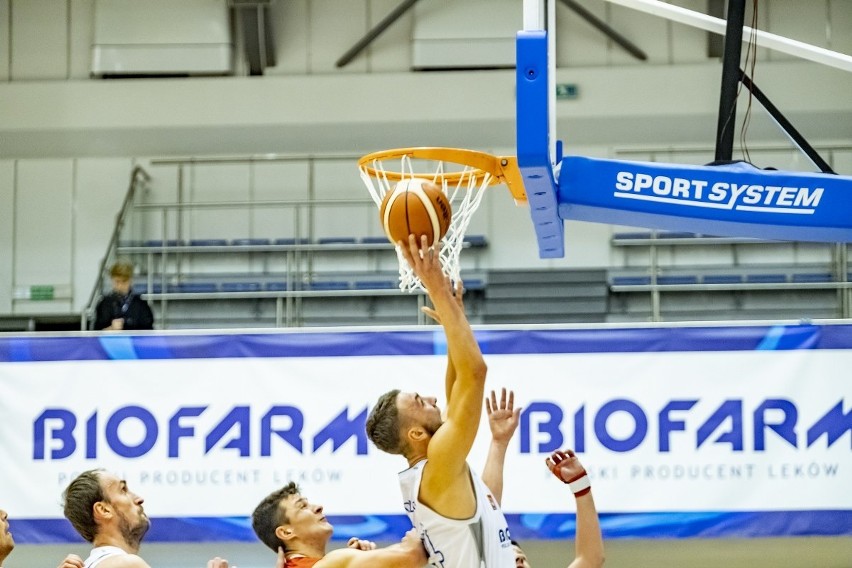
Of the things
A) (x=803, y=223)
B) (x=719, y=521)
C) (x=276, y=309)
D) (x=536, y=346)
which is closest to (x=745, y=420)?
(x=719, y=521)

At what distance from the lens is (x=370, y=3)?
15.2m

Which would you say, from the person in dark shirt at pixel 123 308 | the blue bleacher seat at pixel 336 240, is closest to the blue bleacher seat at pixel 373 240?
the blue bleacher seat at pixel 336 240

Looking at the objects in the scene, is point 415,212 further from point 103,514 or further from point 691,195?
point 103,514

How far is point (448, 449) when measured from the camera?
11.6 ft

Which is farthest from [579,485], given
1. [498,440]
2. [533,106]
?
[533,106]

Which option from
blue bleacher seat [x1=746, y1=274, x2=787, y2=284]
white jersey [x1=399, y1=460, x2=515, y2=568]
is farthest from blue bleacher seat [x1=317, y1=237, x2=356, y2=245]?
white jersey [x1=399, y1=460, x2=515, y2=568]

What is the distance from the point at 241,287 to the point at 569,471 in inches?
Answer: 402

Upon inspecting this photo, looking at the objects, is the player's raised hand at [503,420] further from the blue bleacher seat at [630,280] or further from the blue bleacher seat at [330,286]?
the blue bleacher seat at [330,286]

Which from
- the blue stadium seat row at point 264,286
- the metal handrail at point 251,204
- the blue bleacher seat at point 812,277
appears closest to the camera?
the blue bleacher seat at point 812,277

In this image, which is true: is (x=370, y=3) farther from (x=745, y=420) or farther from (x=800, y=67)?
(x=745, y=420)

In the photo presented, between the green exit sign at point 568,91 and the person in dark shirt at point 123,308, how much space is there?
21.2 feet

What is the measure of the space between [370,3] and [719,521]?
1026cm

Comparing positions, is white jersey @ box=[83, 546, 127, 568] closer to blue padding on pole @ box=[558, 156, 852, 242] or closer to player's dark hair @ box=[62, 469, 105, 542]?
player's dark hair @ box=[62, 469, 105, 542]

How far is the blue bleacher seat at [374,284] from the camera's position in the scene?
1359 centimetres
